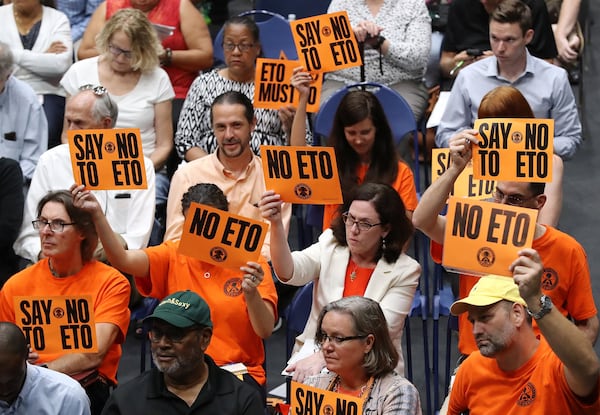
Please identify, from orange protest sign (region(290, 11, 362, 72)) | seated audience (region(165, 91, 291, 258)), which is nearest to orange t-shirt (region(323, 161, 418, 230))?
seated audience (region(165, 91, 291, 258))

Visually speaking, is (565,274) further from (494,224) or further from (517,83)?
(517,83)

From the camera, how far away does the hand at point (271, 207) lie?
559 cm

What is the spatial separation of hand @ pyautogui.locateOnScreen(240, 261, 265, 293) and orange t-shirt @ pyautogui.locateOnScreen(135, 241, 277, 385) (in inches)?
11.9

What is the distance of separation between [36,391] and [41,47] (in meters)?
3.76

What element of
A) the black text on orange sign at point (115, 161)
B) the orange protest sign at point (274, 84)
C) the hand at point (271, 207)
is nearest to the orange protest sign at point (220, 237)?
the hand at point (271, 207)

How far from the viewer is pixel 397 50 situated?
779 centimetres

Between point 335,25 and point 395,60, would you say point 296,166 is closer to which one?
point 335,25

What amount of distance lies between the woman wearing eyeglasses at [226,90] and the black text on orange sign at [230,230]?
1992 millimetres

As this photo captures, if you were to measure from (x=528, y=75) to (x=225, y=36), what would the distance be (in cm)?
194

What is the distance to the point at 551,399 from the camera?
4.58 metres

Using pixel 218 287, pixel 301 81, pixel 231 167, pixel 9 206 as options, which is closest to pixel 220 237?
pixel 218 287

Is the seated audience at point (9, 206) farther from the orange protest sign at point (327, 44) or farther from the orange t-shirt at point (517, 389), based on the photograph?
the orange t-shirt at point (517, 389)

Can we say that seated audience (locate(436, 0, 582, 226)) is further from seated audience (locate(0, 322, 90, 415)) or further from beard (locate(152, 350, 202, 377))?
seated audience (locate(0, 322, 90, 415))

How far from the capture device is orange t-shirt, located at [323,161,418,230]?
21.7ft
